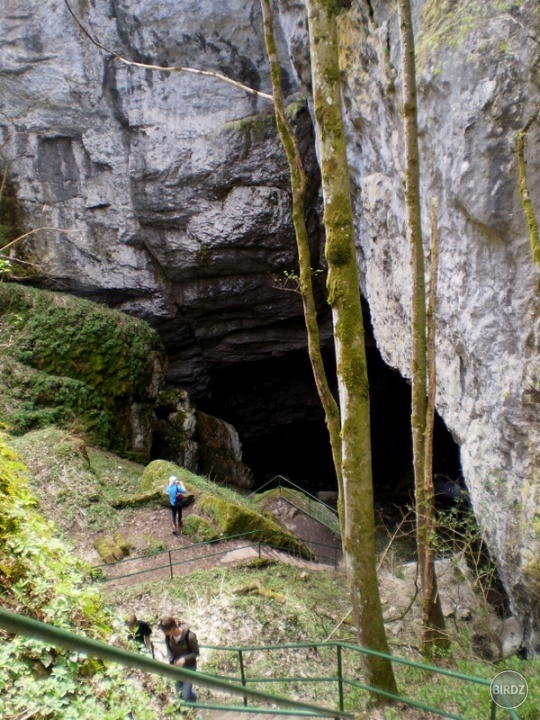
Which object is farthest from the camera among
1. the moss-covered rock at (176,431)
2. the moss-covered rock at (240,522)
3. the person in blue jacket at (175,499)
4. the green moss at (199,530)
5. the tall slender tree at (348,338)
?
the moss-covered rock at (176,431)

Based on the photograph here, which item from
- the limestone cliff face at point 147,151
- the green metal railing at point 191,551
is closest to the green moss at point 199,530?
the green metal railing at point 191,551

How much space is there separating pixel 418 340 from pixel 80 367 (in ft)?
35.2

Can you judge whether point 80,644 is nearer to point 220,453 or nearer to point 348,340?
point 348,340

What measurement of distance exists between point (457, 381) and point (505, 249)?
8.44ft

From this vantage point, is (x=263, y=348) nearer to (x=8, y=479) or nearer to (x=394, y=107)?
(x=394, y=107)

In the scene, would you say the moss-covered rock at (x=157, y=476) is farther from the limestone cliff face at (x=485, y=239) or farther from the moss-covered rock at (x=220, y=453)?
the moss-covered rock at (x=220, y=453)

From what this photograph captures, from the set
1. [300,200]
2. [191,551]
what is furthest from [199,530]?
[300,200]

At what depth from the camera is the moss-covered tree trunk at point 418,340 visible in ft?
18.7

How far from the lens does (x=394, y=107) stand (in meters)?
8.94

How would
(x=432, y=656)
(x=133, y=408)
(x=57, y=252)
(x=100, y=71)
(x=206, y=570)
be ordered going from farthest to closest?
(x=57, y=252), (x=100, y=71), (x=133, y=408), (x=206, y=570), (x=432, y=656)

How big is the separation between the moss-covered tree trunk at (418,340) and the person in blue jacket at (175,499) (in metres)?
4.03

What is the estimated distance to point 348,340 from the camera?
4668mm

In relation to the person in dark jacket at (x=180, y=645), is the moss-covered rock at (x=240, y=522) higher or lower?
lower

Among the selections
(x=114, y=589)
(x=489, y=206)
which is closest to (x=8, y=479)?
(x=114, y=589)
